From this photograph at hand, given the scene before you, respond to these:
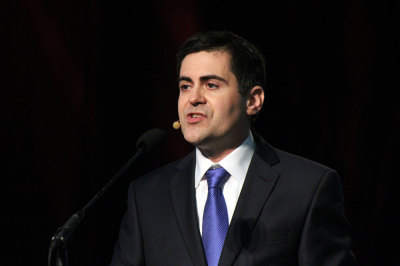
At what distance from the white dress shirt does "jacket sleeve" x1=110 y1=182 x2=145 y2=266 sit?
0.87ft

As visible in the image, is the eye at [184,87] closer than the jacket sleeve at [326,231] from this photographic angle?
No

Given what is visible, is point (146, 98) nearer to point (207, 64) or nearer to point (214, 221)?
point (207, 64)

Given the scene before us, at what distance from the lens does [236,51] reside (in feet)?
6.56

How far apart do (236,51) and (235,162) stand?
44 centimetres

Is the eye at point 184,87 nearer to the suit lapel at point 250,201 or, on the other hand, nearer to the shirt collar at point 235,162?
the shirt collar at point 235,162

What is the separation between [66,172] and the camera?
8.60 feet

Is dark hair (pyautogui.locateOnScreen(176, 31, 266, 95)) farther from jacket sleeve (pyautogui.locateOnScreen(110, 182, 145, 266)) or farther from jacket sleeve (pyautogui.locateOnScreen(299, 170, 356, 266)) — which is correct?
jacket sleeve (pyautogui.locateOnScreen(110, 182, 145, 266))

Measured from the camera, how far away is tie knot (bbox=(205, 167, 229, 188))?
1874 mm

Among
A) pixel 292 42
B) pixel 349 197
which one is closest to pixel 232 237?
pixel 349 197

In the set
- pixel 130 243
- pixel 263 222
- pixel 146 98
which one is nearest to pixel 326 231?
pixel 263 222

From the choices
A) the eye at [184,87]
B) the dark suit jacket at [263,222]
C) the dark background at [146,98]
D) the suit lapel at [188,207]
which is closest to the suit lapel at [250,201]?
the dark suit jacket at [263,222]

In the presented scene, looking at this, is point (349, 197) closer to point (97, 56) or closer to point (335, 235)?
point (335, 235)

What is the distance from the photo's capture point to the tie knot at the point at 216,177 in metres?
1.87

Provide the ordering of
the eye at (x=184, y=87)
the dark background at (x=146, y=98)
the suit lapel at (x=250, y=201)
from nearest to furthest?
the suit lapel at (x=250, y=201) < the eye at (x=184, y=87) < the dark background at (x=146, y=98)
